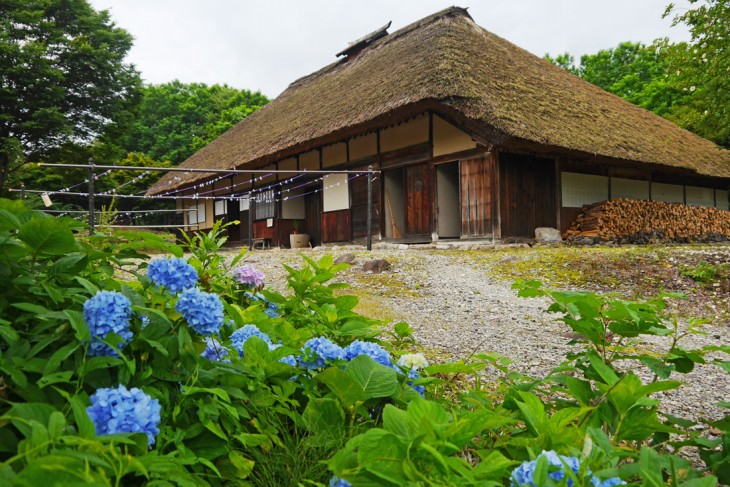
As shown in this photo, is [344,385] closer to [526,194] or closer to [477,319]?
[477,319]

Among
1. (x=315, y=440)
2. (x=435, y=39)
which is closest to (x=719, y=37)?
(x=435, y=39)

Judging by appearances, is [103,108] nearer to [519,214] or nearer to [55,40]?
[55,40]

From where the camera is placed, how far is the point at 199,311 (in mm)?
984

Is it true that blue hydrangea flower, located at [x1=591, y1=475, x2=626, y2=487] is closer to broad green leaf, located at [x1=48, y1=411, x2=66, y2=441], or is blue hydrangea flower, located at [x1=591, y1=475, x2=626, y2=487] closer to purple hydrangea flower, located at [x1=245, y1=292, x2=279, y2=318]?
broad green leaf, located at [x1=48, y1=411, x2=66, y2=441]

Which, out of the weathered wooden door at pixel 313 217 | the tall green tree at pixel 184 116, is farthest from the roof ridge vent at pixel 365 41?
the tall green tree at pixel 184 116

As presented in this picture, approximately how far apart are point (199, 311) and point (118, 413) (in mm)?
263

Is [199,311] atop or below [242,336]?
atop

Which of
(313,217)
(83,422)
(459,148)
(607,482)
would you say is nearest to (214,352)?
(83,422)

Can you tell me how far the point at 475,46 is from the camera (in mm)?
9984

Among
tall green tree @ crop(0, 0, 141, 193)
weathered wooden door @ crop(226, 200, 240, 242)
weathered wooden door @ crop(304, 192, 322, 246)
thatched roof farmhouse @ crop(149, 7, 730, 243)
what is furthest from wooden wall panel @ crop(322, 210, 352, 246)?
tall green tree @ crop(0, 0, 141, 193)

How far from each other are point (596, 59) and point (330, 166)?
78.6 ft

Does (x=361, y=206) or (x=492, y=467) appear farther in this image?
(x=361, y=206)

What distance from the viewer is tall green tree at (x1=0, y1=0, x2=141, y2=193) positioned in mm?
16562

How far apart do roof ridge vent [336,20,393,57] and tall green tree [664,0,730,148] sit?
303 inches
